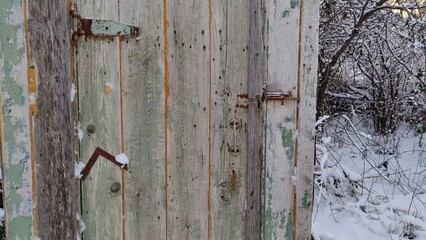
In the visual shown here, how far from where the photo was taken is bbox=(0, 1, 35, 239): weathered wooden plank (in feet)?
5.25

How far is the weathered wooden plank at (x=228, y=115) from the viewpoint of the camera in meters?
1.71

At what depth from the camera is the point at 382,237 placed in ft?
10.5

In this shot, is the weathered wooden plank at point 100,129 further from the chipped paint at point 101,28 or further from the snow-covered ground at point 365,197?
the snow-covered ground at point 365,197

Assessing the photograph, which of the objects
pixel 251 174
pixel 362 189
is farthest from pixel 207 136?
pixel 362 189

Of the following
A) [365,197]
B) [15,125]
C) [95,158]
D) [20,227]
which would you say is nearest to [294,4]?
[95,158]

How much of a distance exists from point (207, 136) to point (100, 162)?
1.36ft

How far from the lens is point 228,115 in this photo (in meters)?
1.75

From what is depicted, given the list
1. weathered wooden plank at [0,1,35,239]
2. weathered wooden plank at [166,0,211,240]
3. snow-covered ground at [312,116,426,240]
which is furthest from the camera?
snow-covered ground at [312,116,426,240]

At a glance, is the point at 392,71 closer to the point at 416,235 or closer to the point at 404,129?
the point at 404,129

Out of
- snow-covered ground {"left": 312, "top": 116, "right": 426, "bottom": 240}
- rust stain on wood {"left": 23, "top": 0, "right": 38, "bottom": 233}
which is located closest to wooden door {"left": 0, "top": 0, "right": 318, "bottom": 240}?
rust stain on wood {"left": 23, "top": 0, "right": 38, "bottom": 233}

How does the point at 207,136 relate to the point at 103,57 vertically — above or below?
below

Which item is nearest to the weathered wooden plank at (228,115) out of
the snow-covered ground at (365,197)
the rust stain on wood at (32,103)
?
the rust stain on wood at (32,103)

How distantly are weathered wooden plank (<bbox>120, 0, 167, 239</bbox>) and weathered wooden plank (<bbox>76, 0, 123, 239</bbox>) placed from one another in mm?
36

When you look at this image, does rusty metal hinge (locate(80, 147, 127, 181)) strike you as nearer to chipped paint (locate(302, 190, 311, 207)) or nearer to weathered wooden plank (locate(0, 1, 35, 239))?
weathered wooden plank (locate(0, 1, 35, 239))
